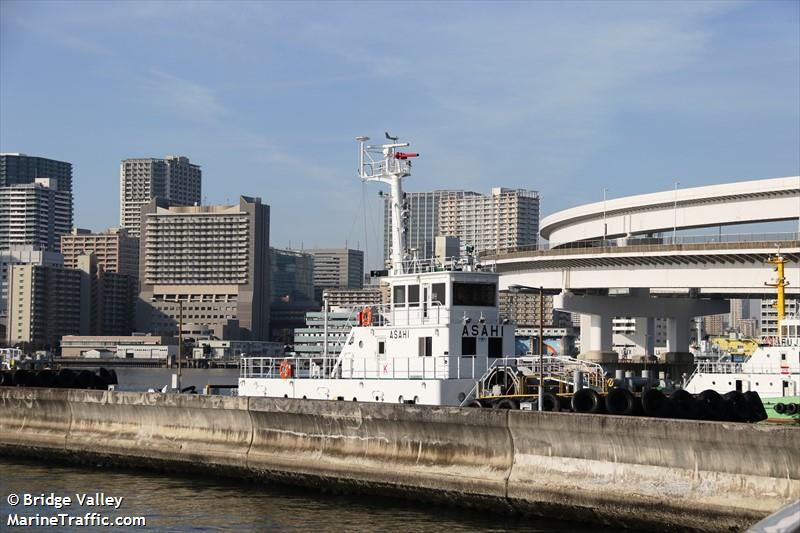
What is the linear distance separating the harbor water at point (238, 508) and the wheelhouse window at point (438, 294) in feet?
28.4

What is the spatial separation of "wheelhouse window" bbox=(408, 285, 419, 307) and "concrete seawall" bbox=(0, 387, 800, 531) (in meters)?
6.76

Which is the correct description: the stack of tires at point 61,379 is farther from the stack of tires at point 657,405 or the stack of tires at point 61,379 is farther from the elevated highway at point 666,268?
the elevated highway at point 666,268

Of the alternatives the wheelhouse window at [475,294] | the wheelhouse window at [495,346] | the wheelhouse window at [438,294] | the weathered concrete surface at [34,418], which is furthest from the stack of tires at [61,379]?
the wheelhouse window at [495,346]

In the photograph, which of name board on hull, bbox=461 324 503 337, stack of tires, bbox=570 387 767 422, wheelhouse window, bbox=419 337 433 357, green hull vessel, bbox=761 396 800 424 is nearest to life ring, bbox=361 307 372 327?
wheelhouse window, bbox=419 337 433 357

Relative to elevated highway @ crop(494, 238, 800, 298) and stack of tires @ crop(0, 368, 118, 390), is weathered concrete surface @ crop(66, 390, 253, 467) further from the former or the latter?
elevated highway @ crop(494, 238, 800, 298)

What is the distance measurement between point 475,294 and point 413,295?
2.29 metres

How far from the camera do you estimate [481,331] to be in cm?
3772

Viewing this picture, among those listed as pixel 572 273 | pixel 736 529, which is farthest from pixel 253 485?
pixel 572 273

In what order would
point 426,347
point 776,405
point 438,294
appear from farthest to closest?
point 776,405 < point 438,294 < point 426,347

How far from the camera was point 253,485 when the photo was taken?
33.8 m

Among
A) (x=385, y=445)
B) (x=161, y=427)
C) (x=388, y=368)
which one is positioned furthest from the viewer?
(x=388, y=368)

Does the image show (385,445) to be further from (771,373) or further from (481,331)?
(771,373)

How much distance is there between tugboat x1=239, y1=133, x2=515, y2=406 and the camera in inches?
1451
